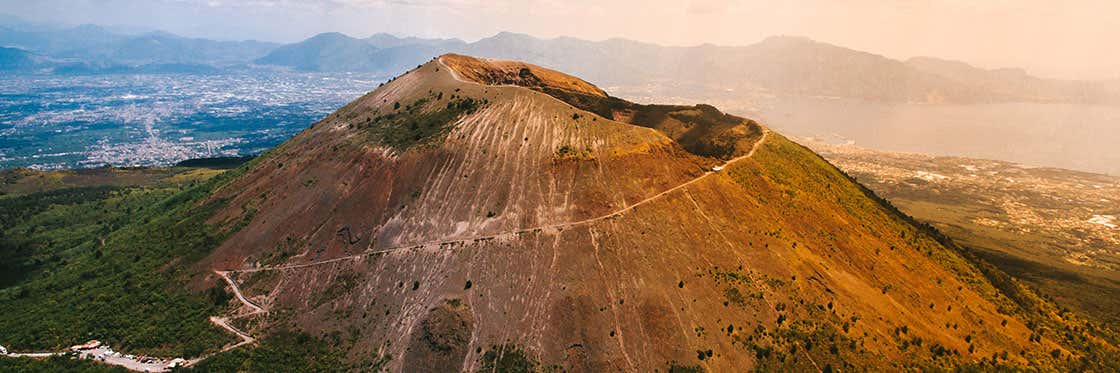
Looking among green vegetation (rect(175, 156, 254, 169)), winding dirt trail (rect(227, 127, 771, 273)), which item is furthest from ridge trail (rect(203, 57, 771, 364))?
green vegetation (rect(175, 156, 254, 169))

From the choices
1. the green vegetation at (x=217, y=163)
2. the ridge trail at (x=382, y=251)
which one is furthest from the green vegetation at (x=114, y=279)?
the green vegetation at (x=217, y=163)

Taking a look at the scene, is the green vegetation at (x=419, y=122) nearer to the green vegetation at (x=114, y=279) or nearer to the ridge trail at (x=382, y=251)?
the ridge trail at (x=382, y=251)

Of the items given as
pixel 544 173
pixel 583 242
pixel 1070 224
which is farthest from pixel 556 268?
pixel 1070 224

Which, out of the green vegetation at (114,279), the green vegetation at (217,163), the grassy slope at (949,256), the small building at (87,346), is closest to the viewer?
the small building at (87,346)

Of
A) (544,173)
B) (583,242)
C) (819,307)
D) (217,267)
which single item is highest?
(544,173)

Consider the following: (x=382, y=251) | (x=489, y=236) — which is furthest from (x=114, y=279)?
(x=489, y=236)

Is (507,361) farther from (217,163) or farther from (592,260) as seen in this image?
(217,163)

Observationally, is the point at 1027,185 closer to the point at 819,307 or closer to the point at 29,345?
the point at 819,307
